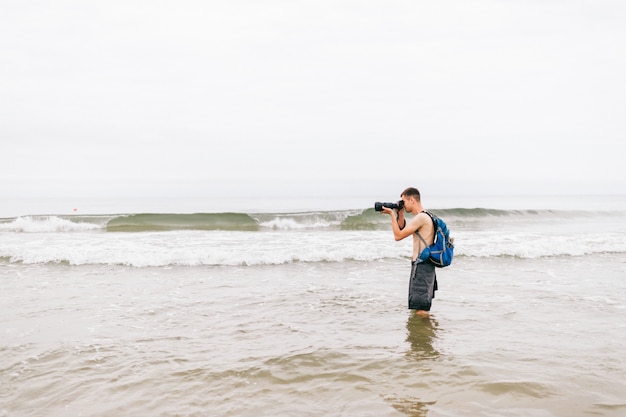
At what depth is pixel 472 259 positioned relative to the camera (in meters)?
13.0

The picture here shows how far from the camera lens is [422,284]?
638 centimetres

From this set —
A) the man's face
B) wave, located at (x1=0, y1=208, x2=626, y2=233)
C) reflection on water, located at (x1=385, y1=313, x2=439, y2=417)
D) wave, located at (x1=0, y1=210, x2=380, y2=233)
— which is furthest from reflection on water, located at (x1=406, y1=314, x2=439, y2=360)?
wave, located at (x1=0, y1=210, x2=380, y2=233)

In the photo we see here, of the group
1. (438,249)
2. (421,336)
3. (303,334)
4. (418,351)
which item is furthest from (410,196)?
(303,334)

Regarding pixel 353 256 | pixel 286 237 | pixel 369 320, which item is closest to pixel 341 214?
pixel 286 237

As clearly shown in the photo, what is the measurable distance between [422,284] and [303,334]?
Answer: 1.86 m

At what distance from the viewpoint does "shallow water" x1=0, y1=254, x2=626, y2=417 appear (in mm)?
3875

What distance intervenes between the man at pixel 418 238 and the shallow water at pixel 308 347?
15.9 inches

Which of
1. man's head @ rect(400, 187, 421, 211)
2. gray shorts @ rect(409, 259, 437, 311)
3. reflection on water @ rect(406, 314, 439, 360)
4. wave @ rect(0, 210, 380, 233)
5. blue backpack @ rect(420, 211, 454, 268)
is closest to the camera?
reflection on water @ rect(406, 314, 439, 360)

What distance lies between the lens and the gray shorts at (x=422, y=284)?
6.32 m

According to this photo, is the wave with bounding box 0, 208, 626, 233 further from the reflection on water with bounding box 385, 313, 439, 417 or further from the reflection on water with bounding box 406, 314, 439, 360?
the reflection on water with bounding box 385, 313, 439, 417

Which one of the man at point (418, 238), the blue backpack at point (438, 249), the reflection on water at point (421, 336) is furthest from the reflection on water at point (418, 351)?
the blue backpack at point (438, 249)

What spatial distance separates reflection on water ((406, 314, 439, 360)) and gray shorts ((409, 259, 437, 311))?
253 millimetres

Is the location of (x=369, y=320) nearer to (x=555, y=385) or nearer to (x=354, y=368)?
(x=354, y=368)

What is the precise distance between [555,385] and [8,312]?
7849 mm
